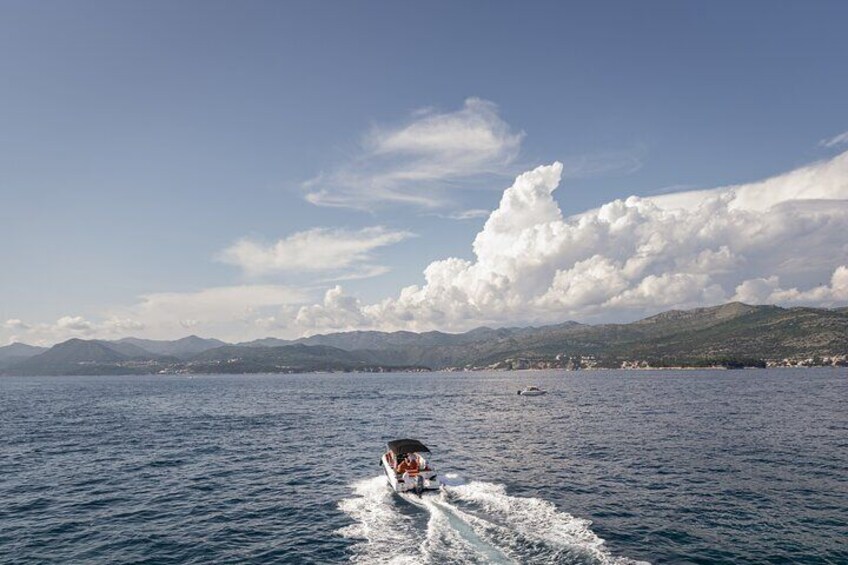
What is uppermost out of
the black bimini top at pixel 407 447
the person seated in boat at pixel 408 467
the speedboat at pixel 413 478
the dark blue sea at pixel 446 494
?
the black bimini top at pixel 407 447

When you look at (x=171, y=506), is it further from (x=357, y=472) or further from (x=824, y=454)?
(x=824, y=454)

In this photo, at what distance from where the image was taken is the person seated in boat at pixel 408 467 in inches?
2146

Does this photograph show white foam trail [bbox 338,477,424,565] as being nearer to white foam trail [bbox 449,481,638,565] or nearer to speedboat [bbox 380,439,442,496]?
speedboat [bbox 380,439,442,496]

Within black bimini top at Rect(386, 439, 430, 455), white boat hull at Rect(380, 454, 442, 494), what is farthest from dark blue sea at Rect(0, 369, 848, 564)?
black bimini top at Rect(386, 439, 430, 455)

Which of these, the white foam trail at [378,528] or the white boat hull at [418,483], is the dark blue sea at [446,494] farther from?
the white boat hull at [418,483]

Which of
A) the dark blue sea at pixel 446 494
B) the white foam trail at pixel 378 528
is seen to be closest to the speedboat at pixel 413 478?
the dark blue sea at pixel 446 494

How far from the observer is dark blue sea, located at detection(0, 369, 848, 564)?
39.1 m

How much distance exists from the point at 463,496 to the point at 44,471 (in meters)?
57.0

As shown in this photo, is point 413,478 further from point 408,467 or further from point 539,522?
point 539,522

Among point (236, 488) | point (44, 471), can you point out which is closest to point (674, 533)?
point (236, 488)

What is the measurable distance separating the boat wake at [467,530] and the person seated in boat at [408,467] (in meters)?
2.30

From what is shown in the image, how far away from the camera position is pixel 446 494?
5350 centimetres

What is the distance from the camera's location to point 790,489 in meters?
53.8

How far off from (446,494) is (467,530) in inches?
438
